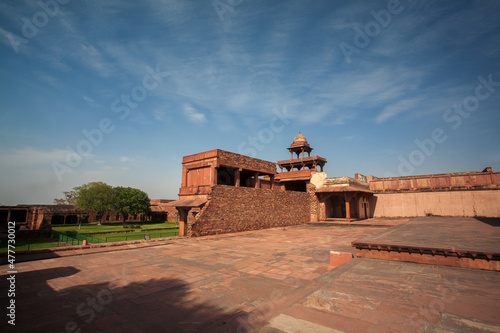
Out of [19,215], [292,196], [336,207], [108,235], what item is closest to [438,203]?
[336,207]

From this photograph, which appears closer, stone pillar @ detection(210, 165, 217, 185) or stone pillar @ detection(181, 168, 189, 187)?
stone pillar @ detection(210, 165, 217, 185)

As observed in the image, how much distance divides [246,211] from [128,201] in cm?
3105

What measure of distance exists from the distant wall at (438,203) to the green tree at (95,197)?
40.8 m

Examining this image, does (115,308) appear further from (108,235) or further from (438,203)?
(438,203)

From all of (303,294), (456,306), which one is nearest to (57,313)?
(303,294)

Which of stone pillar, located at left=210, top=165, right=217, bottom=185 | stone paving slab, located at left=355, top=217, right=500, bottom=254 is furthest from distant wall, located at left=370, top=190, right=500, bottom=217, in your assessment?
stone pillar, located at left=210, top=165, right=217, bottom=185

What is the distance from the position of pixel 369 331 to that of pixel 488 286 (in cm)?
329

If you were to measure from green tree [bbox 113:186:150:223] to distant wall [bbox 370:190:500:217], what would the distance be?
37132 millimetres

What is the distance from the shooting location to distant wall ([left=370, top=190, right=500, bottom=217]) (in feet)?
74.9

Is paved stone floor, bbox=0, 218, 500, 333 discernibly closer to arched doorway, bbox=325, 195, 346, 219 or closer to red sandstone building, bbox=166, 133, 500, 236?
red sandstone building, bbox=166, 133, 500, 236

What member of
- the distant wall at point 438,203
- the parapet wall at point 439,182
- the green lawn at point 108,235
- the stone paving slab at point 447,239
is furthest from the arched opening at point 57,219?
the parapet wall at point 439,182

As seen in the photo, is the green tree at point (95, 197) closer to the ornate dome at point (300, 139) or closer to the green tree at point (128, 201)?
the green tree at point (128, 201)

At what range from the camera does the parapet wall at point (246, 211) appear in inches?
605

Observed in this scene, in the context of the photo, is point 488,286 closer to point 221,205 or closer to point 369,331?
point 369,331
